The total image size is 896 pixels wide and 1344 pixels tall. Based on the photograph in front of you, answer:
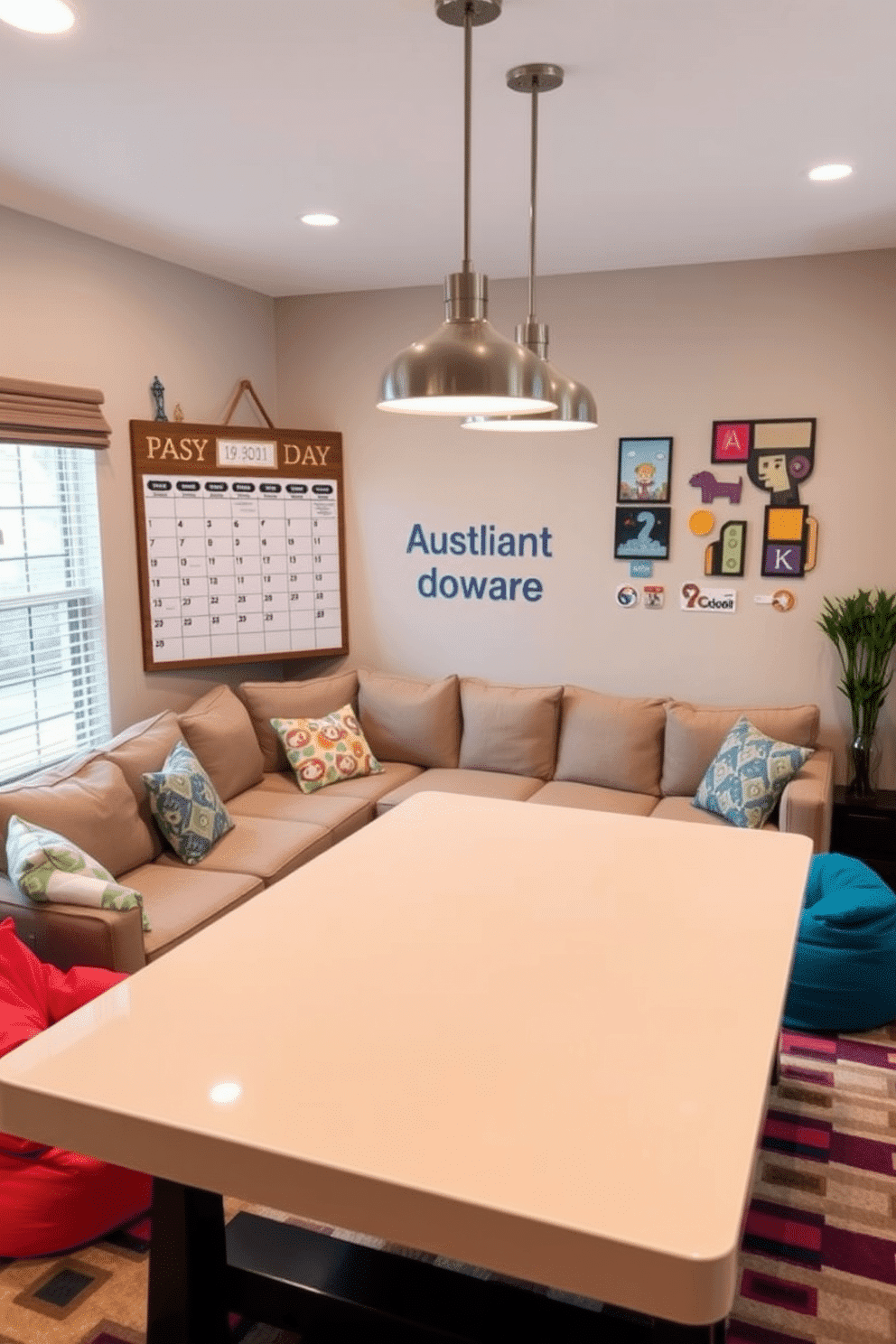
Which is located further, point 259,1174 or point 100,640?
point 100,640

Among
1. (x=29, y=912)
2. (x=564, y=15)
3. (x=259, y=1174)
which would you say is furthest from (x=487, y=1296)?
(x=564, y=15)

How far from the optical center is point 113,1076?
1.38m

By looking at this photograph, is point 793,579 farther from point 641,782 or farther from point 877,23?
point 877,23

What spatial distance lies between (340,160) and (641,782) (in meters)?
2.63

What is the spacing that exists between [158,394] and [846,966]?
133 inches

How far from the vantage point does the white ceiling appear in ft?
6.89

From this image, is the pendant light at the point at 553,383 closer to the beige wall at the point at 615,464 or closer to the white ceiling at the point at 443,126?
the white ceiling at the point at 443,126

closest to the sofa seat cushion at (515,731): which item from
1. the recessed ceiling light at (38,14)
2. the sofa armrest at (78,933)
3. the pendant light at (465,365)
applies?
the sofa armrest at (78,933)

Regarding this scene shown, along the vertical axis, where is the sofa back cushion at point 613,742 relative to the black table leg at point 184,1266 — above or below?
above

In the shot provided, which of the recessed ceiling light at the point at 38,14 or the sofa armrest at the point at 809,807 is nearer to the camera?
the recessed ceiling light at the point at 38,14

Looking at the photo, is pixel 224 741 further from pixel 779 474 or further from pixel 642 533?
pixel 779 474

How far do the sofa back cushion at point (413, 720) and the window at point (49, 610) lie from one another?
1.21 meters

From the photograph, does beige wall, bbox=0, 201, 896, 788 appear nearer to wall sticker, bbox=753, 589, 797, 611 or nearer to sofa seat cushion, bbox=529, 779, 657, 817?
wall sticker, bbox=753, 589, 797, 611

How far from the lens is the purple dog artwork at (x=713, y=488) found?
14.2 feet
